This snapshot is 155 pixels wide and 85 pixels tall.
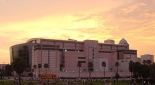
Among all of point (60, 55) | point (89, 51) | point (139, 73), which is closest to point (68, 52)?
point (60, 55)

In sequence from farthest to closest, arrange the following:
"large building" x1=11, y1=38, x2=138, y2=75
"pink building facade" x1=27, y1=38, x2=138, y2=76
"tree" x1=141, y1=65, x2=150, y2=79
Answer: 1. "large building" x1=11, y1=38, x2=138, y2=75
2. "pink building facade" x1=27, y1=38, x2=138, y2=76
3. "tree" x1=141, y1=65, x2=150, y2=79

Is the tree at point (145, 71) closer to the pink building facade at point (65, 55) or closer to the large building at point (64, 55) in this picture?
the pink building facade at point (65, 55)

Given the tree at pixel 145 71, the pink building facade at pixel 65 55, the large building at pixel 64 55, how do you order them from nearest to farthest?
the tree at pixel 145 71 → the pink building facade at pixel 65 55 → the large building at pixel 64 55

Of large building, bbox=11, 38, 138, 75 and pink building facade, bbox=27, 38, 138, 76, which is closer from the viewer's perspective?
pink building facade, bbox=27, 38, 138, 76

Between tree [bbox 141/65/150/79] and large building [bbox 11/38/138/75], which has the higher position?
large building [bbox 11/38/138/75]

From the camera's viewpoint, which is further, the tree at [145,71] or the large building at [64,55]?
the large building at [64,55]

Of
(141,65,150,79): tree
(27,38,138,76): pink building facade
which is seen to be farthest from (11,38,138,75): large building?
(141,65,150,79): tree

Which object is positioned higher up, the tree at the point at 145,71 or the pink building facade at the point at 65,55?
the pink building facade at the point at 65,55

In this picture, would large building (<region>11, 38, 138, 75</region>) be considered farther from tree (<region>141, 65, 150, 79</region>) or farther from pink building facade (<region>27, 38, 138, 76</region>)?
tree (<region>141, 65, 150, 79</region>)

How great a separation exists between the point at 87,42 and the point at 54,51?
30.5 m

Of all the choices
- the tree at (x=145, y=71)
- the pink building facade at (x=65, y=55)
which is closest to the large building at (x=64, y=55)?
the pink building facade at (x=65, y=55)

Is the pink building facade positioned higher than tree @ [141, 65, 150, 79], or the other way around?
the pink building facade

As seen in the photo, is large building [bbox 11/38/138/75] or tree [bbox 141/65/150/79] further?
large building [bbox 11/38/138/75]

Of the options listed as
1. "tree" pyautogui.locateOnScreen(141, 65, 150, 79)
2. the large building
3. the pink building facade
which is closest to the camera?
"tree" pyautogui.locateOnScreen(141, 65, 150, 79)
